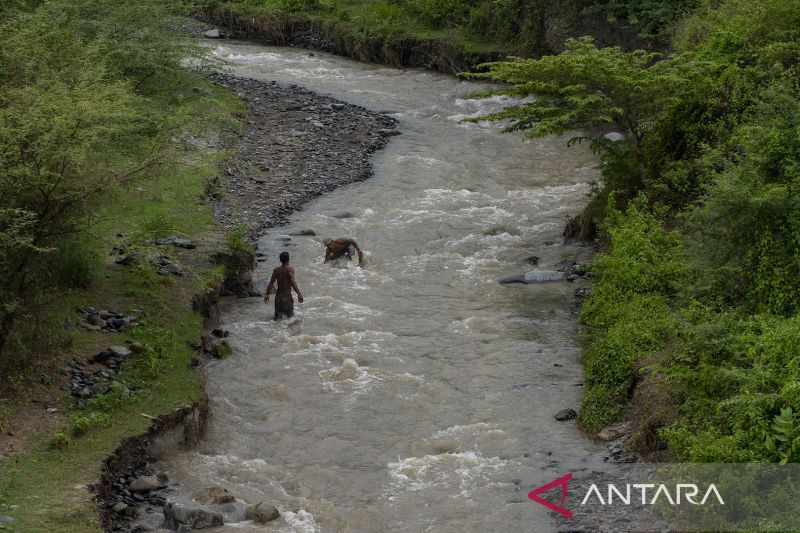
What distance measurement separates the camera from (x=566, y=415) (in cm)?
1514

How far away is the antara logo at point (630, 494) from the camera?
11.2 metres

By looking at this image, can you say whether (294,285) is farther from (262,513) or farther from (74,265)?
(262,513)

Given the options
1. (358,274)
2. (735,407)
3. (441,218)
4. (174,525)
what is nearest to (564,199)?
(441,218)

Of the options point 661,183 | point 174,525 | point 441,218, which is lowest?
point 174,525

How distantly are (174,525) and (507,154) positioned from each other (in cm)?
1944

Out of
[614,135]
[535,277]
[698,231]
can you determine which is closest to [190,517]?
[698,231]

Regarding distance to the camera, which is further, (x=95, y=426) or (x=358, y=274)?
(x=358, y=274)

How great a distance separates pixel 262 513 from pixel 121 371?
12.5ft

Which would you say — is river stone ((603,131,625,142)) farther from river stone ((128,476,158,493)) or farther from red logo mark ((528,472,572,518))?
river stone ((128,476,158,493))

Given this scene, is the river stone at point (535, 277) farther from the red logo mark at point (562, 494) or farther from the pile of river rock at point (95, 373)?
the pile of river rock at point (95, 373)

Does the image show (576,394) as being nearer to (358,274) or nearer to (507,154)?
(358,274)

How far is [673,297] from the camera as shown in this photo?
17109mm

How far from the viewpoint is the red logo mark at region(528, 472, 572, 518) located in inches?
493

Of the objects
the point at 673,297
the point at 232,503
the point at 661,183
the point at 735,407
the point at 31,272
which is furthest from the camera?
the point at 661,183
